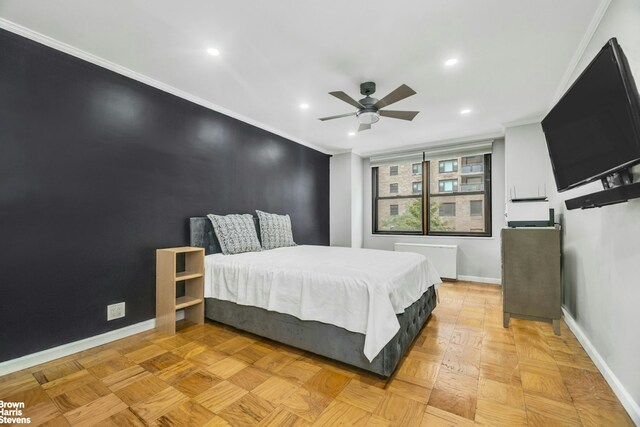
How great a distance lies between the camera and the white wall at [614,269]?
60.8 inches

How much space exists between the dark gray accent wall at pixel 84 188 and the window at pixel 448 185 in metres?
4.05

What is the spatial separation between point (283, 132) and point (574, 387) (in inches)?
170

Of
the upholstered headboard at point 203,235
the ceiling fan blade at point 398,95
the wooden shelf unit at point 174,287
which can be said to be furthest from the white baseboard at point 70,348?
the ceiling fan blade at point 398,95

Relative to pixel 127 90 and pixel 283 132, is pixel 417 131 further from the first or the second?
pixel 127 90

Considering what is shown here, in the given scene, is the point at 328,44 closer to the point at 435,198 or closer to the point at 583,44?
the point at 583,44

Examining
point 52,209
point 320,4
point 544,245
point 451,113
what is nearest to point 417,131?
point 451,113

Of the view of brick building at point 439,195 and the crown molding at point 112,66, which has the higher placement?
the crown molding at point 112,66

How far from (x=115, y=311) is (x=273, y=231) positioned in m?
1.96

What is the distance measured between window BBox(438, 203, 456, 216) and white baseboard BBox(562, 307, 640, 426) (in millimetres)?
2670

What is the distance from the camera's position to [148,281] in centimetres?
276

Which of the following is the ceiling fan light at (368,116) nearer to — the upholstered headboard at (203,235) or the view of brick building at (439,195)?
the upholstered headboard at (203,235)

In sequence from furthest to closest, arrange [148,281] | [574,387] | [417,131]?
[417,131]
[148,281]
[574,387]

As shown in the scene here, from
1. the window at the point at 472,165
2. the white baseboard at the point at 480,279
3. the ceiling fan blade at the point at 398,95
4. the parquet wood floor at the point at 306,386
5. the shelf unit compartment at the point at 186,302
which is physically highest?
the ceiling fan blade at the point at 398,95

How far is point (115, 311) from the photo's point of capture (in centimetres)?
252
